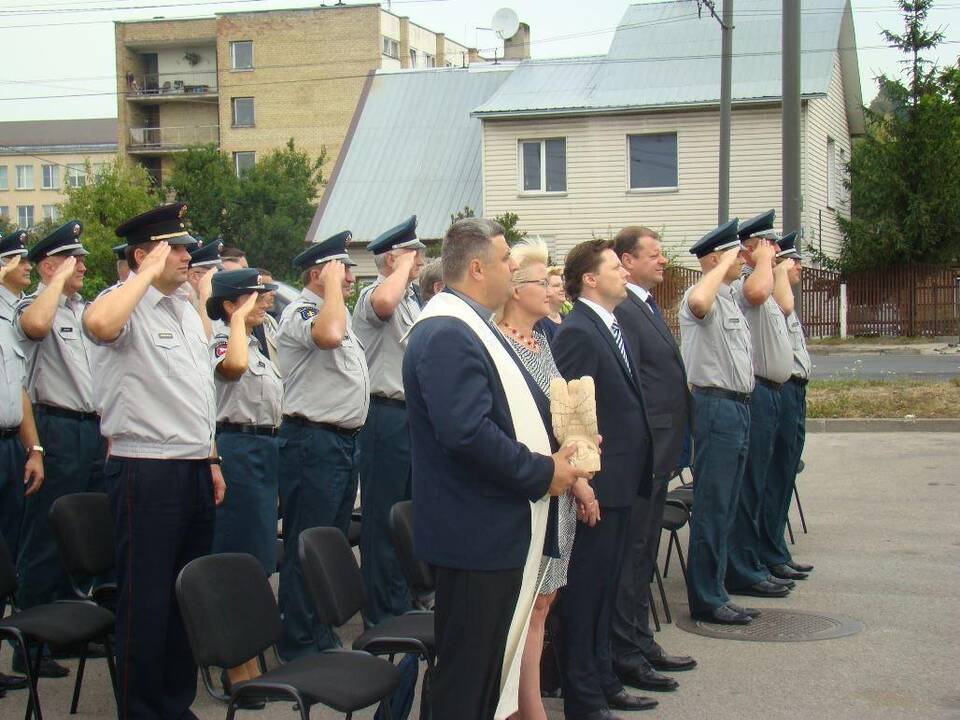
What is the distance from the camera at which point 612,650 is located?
6027 mm

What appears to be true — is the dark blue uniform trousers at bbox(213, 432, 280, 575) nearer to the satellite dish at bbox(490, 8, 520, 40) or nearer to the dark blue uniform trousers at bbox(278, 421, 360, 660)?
the dark blue uniform trousers at bbox(278, 421, 360, 660)

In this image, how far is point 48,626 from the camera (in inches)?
201

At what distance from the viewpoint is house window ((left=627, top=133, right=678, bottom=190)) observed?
103 feet

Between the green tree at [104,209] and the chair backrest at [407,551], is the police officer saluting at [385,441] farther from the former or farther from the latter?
the green tree at [104,209]

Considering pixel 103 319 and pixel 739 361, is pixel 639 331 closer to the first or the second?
pixel 739 361

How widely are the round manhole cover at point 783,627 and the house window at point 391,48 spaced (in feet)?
174

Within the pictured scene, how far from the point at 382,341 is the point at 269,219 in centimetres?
3269

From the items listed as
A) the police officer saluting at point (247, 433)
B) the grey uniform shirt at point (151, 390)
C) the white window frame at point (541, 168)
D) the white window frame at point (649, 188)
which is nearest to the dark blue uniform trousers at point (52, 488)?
the police officer saluting at point (247, 433)

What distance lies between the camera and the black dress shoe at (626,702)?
561 cm

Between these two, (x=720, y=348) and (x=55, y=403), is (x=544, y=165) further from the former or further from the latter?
(x=55, y=403)

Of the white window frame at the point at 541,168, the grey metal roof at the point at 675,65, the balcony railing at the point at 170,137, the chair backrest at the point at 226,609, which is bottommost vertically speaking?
the chair backrest at the point at 226,609

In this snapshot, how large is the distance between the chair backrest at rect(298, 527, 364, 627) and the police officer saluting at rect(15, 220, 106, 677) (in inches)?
85.4

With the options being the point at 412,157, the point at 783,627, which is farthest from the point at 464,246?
the point at 412,157

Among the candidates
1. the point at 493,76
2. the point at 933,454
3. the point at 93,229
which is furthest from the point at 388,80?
the point at 933,454
